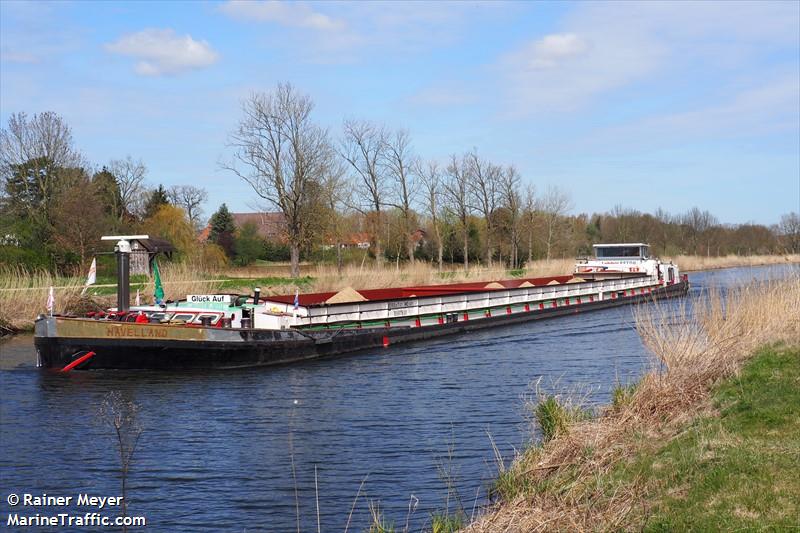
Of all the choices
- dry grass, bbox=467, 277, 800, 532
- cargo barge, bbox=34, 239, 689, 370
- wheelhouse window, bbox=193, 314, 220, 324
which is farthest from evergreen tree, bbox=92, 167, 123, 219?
dry grass, bbox=467, 277, 800, 532

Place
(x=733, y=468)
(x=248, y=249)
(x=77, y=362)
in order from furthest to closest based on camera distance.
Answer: (x=248, y=249), (x=77, y=362), (x=733, y=468)

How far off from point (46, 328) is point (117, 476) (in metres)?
8.18

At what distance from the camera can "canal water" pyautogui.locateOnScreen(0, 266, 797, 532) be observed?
903 centimetres

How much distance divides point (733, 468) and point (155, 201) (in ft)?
195

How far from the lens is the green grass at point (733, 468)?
6.04 meters

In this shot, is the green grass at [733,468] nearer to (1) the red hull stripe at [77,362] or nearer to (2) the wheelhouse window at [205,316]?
(2) the wheelhouse window at [205,316]

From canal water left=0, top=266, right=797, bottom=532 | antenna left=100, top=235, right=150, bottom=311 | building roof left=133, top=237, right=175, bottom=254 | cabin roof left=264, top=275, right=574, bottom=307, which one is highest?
building roof left=133, top=237, right=175, bottom=254

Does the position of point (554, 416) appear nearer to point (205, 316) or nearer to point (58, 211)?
point (205, 316)

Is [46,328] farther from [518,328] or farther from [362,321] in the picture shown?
[518,328]

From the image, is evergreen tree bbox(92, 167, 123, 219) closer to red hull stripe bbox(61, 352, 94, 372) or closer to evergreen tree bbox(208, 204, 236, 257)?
evergreen tree bbox(208, 204, 236, 257)

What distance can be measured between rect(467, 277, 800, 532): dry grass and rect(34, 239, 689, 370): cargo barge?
85.5 inches

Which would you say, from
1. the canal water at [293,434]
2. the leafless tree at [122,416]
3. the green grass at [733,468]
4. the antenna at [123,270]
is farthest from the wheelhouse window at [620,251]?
the green grass at [733,468]

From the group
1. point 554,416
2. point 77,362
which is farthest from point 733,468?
point 77,362

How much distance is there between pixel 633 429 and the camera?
966 centimetres
